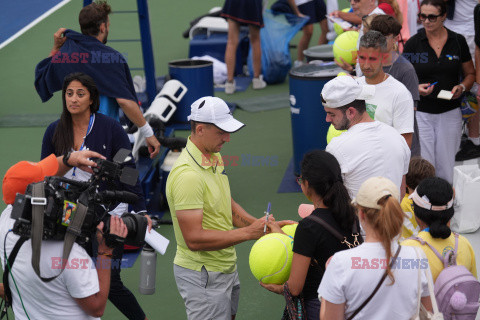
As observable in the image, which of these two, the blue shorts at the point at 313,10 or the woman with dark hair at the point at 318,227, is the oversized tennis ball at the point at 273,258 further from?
the blue shorts at the point at 313,10

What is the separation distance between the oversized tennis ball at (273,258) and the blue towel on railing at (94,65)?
8.16 feet

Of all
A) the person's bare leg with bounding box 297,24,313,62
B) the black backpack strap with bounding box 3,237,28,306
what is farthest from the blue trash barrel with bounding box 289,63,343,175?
the black backpack strap with bounding box 3,237,28,306

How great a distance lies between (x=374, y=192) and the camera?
3.36 metres

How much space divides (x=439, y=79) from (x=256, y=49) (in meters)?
4.80

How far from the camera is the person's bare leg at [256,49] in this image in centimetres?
1109

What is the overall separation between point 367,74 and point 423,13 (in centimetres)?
156

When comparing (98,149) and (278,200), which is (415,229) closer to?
(98,149)

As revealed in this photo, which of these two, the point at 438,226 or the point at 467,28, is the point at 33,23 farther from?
the point at 438,226

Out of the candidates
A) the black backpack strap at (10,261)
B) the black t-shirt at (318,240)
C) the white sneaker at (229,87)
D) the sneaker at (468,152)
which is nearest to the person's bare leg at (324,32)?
the white sneaker at (229,87)

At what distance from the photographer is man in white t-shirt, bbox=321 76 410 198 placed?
4.50m

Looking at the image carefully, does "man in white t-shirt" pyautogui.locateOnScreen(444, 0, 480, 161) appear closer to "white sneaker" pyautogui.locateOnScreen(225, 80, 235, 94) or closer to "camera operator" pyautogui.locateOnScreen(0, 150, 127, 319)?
"white sneaker" pyautogui.locateOnScreen(225, 80, 235, 94)

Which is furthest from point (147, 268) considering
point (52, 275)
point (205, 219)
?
point (52, 275)

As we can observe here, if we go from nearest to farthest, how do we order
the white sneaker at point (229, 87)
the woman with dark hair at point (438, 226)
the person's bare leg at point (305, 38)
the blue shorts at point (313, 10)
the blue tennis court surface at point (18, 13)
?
the woman with dark hair at point (438, 226) < the white sneaker at point (229, 87) < the person's bare leg at point (305, 38) < the blue shorts at point (313, 10) < the blue tennis court surface at point (18, 13)

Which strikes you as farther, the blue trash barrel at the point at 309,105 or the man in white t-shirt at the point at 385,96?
the blue trash barrel at the point at 309,105
